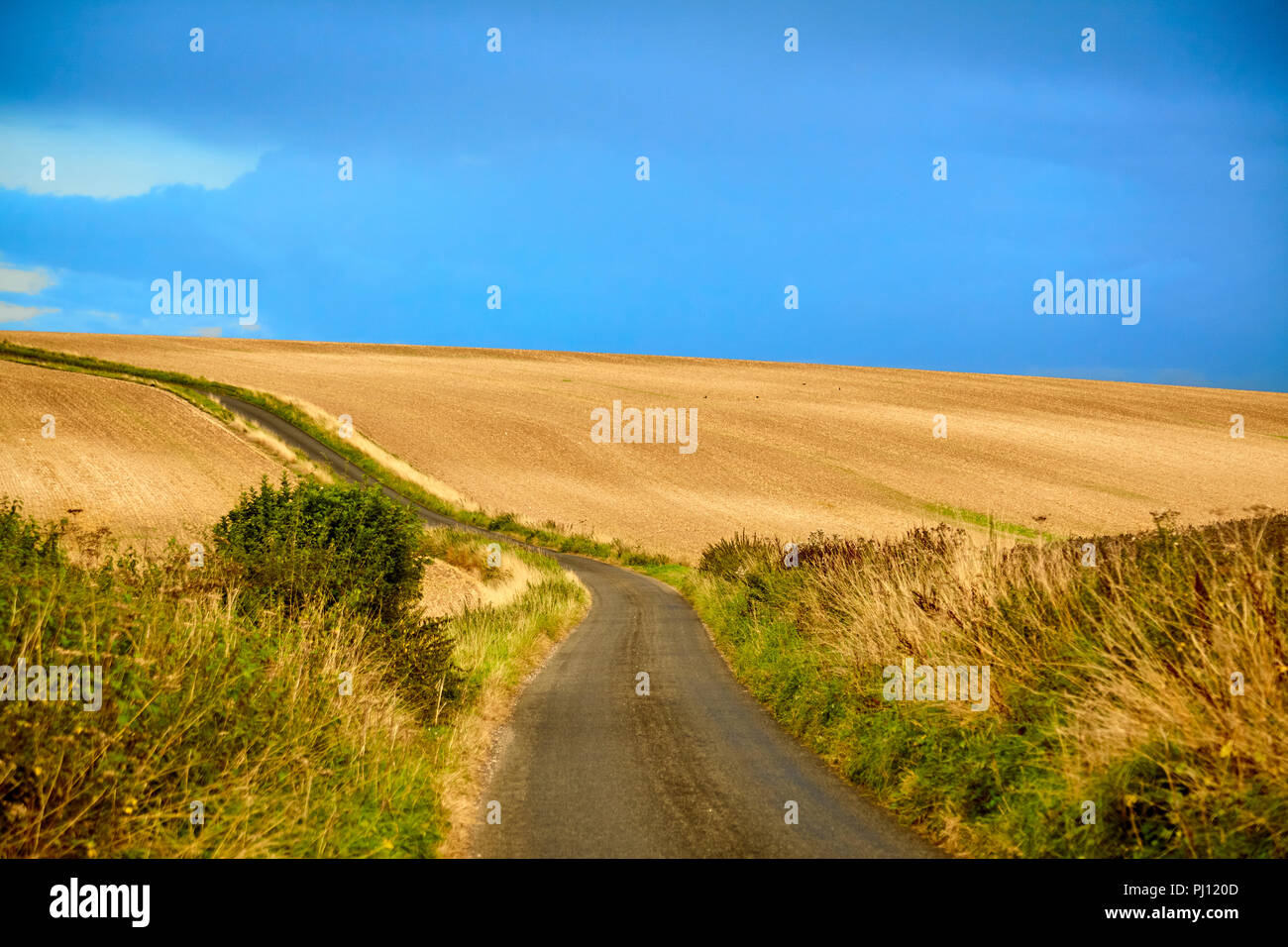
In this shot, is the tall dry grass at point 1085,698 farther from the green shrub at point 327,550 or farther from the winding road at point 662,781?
the green shrub at point 327,550

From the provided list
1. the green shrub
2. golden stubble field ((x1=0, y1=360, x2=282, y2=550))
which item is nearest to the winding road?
the green shrub

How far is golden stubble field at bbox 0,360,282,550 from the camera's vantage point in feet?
110

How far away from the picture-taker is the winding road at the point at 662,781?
20.8ft

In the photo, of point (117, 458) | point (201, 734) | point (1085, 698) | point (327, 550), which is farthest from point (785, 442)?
point (201, 734)

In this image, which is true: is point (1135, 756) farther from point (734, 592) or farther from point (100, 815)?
point (734, 592)

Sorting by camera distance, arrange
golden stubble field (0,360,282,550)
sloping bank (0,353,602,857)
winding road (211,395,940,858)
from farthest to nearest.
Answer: golden stubble field (0,360,282,550), winding road (211,395,940,858), sloping bank (0,353,602,857)

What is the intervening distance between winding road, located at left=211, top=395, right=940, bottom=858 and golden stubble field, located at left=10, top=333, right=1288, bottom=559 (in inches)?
1003

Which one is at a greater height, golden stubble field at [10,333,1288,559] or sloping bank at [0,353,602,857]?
golden stubble field at [10,333,1288,559]

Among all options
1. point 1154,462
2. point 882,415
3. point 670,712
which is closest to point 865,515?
point 1154,462

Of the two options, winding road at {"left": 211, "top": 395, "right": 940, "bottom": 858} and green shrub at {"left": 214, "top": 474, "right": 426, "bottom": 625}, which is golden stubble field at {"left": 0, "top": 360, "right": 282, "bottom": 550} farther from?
winding road at {"left": 211, "top": 395, "right": 940, "bottom": 858}

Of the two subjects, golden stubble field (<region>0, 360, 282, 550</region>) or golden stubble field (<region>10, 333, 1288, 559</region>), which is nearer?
golden stubble field (<region>0, 360, 282, 550</region>)

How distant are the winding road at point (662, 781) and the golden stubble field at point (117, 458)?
16026mm

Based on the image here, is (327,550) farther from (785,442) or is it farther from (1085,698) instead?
(785,442)

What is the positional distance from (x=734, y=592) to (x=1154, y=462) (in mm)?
48615
